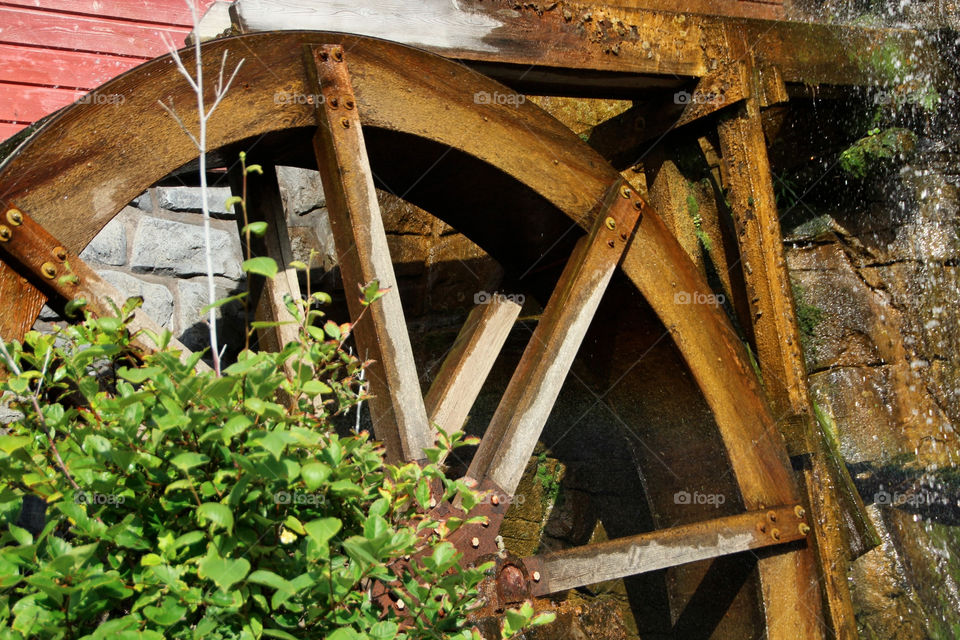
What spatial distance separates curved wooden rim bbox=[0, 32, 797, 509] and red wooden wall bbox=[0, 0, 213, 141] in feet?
6.22

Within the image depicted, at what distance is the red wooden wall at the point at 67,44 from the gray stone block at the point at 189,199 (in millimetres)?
665

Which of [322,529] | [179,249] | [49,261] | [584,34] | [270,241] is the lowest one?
[322,529]

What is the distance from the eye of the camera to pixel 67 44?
12.5 feet

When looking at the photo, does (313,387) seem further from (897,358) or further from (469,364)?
(897,358)

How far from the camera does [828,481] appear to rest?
2979 millimetres

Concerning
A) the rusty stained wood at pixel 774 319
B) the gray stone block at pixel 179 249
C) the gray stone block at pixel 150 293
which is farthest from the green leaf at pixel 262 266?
the gray stone block at pixel 179 249

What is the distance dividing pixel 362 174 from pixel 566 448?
1.68 metres

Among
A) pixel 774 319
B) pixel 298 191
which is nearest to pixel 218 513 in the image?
pixel 774 319

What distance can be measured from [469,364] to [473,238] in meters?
0.43

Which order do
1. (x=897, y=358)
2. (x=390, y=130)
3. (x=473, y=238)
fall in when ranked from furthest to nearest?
(x=897, y=358) < (x=473, y=238) < (x=390, y=130)

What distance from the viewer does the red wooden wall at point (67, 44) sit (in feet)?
12.2

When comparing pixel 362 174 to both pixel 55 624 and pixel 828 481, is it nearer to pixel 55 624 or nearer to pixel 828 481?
pixel 55 624

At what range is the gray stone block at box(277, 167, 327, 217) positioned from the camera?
3.74m

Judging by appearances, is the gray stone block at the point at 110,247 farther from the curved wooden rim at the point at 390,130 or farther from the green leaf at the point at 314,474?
the green leaf at the point at 314,474
